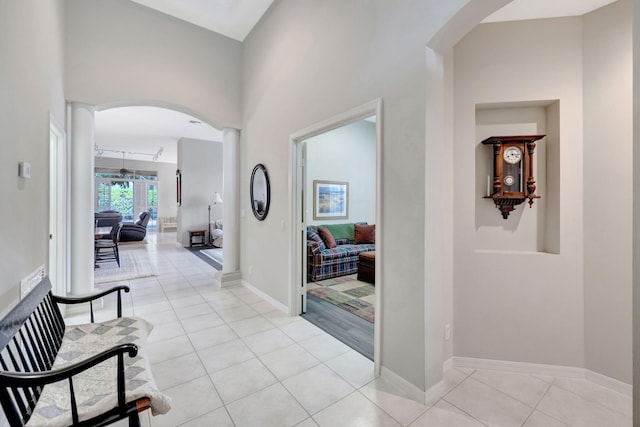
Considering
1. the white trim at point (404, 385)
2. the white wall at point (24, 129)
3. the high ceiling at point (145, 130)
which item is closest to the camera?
the white wall at point (24, 129)

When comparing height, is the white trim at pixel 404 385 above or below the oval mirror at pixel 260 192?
below

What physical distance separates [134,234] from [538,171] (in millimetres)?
8796

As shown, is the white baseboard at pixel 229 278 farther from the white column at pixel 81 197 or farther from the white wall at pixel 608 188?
the white wall at pixel 608 188

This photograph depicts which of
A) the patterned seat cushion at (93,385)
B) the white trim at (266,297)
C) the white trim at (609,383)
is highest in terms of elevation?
the patterned seat cushion at (93,385)

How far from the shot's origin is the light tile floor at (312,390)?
5.77 ft

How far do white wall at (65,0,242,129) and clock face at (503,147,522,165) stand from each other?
3.73m

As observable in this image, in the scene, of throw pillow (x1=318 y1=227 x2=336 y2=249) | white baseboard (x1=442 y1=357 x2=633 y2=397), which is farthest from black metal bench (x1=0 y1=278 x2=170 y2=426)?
throw pillow (x1=318 y1=227 x2=336 y2=249)

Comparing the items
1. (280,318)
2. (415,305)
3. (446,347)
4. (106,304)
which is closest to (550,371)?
(446,347)

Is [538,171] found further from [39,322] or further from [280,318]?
[39,322]

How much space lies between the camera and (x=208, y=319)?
3215mm

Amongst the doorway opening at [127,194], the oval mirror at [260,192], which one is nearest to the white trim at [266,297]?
the oval mirror at [260,192]

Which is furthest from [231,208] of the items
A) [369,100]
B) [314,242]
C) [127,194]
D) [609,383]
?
[127,194]

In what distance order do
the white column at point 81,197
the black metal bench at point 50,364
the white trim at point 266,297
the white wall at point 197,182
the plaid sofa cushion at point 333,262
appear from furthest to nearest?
the white wall at point 197,182 < the plaid sofa cushion at point 333,262 < the white trim at point 266,297 < the white column at point 81,197 < the black metal bench at point 50,364

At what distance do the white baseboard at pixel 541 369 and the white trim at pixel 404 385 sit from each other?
0.38 m
